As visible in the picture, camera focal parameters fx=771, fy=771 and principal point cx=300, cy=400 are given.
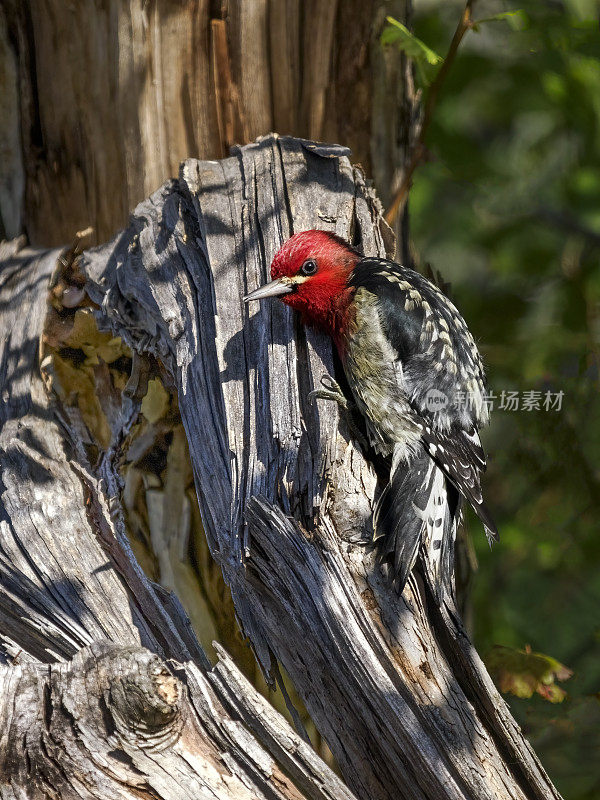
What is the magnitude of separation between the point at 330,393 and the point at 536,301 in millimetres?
2189

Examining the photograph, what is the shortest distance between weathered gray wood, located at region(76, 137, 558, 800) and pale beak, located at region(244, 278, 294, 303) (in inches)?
4.6

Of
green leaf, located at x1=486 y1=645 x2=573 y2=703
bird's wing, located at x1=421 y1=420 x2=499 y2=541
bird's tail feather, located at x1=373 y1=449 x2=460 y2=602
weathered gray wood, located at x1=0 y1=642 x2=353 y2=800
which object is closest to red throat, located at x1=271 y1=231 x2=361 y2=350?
bird's wing, located at x1=421 y1=420 x2=499 y2=541

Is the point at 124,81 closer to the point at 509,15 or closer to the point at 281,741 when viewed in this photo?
the point at 509,15

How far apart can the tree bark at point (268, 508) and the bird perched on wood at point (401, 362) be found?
145mm

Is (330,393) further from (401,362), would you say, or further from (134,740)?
(134,740)

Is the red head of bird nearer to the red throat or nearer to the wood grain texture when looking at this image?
the red throat

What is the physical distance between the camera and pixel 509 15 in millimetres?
3275

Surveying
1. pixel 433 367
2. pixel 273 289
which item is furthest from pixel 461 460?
pixel 273 289

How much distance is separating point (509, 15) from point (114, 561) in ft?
9.02

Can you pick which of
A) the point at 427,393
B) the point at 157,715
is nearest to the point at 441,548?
the point at 427,393

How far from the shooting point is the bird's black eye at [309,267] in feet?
9.57

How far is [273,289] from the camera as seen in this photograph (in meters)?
2.89

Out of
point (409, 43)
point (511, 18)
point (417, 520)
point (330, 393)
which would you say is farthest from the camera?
point (511, 18)

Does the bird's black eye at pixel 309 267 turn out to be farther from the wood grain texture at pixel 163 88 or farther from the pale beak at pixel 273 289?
the wood grain texture at pixel 163 88
